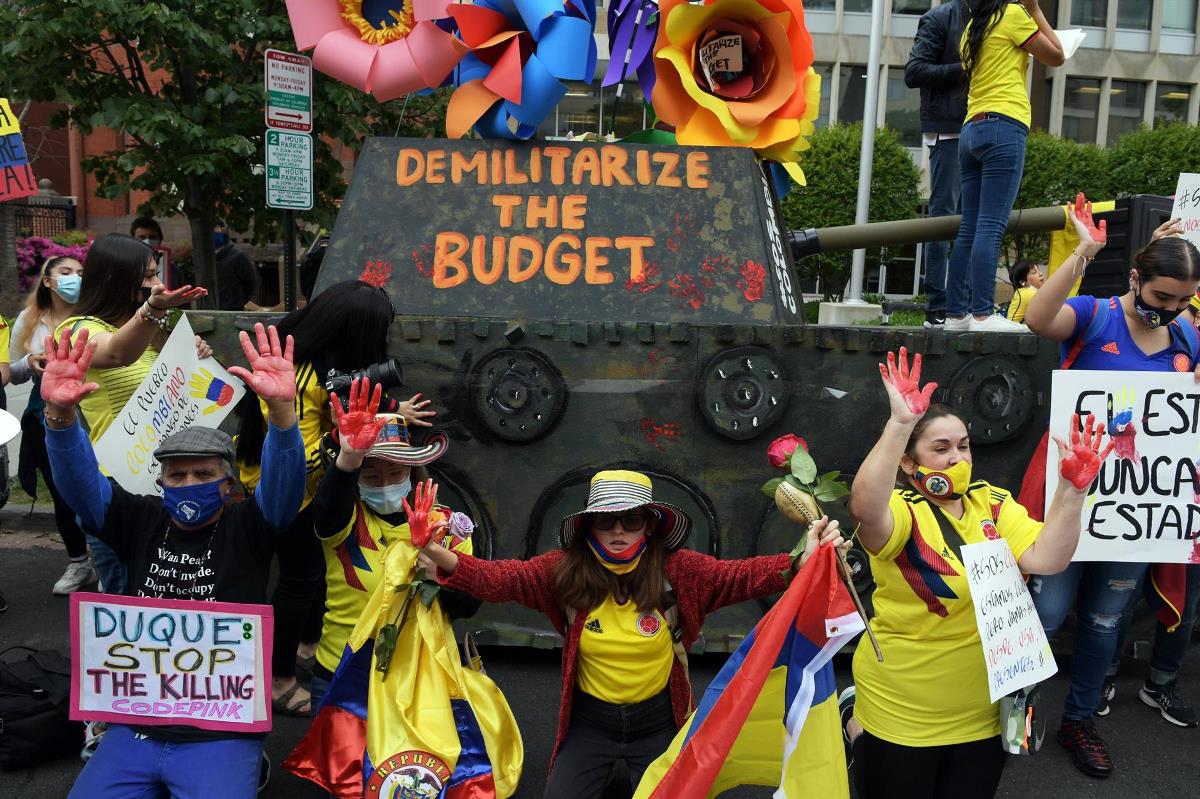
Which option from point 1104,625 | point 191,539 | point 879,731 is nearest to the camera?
point 879,731

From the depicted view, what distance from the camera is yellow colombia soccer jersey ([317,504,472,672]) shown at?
11.2 feet

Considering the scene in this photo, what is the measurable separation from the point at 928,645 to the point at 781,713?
45 cm

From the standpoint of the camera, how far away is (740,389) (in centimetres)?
408

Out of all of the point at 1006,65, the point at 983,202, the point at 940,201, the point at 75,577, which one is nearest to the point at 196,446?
the point at 75,577

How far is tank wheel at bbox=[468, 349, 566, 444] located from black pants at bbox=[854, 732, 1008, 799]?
1.84m

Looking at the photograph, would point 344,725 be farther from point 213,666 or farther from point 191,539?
point 191,539

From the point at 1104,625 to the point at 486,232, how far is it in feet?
9.41

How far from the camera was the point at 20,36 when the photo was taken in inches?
376

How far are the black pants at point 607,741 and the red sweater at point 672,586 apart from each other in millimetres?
46

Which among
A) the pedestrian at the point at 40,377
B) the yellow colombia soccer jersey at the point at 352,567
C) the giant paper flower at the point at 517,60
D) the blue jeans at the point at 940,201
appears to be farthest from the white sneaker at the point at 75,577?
the blue jeans at the point at 940,201

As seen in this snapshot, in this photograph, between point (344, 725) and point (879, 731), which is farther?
point (344, 725)

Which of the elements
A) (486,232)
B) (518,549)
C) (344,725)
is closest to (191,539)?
(344,725)

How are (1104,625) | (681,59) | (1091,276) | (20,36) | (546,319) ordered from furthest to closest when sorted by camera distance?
(20,36) → (1091,276) → (681,59) → (546,319) → (1104,625)

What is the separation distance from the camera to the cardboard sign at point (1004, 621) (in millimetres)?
2635
